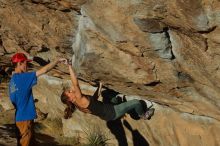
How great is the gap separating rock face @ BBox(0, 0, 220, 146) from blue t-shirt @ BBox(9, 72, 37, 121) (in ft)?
4.23

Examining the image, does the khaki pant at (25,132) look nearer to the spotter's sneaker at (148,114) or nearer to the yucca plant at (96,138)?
the spotter's sneaker at (148,114)

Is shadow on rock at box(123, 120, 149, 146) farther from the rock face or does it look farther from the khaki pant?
the khaki pant

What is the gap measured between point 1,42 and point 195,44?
17.9 feet

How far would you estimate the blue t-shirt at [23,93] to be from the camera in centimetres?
809

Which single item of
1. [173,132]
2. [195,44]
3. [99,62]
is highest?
[195,44]

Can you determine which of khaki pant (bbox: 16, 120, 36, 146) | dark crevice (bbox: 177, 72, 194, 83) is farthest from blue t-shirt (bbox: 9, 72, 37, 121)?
dark crevice (bbox: 177, 72, 194, 83)

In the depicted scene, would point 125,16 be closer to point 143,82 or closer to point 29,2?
point 143,82

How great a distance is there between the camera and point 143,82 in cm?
903

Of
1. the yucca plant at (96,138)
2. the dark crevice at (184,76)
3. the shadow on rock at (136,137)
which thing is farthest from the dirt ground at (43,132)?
the dark crevice at (184,76)

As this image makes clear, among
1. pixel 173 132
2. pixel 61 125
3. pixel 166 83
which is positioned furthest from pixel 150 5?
pixel 61 125

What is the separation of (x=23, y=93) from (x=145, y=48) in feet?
7.16

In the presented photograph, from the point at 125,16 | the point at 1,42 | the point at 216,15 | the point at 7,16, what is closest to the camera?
the point at 216,15

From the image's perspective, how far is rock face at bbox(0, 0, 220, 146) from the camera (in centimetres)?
732

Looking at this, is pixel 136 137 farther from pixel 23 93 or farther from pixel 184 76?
pixel 23 93
